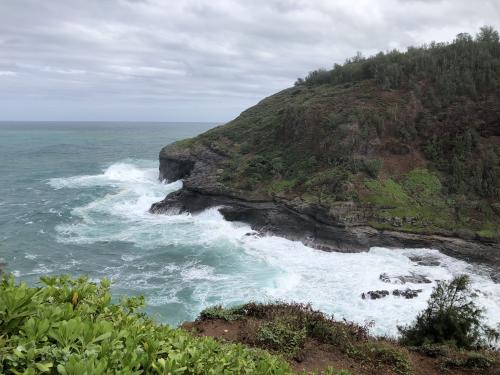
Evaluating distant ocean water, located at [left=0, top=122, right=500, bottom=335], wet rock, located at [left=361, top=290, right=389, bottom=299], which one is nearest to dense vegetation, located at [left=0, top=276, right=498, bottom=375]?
distant ocean water, located at [left=0, top=122, right=500, bottom=335]

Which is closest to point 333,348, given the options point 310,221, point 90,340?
point 90,340

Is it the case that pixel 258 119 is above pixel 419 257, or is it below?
above

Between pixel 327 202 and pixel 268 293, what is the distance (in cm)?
1127

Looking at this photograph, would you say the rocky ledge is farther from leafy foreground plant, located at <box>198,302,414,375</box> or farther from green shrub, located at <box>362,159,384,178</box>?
leafy foreground plant, located at <box>198,302,414,375</box>

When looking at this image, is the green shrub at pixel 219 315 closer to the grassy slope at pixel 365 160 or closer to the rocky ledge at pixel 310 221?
the rocky ledge at pixel 310 221

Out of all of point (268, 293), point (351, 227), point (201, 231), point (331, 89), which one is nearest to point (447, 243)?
point (351, 227)

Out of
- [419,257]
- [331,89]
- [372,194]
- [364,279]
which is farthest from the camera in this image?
[331,89]

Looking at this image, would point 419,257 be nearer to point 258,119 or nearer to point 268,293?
point 268,293

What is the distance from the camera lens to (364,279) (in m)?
26.7

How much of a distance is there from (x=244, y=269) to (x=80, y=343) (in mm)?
24654

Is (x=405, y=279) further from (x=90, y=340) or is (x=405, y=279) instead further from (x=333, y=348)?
(x=90, y=340)

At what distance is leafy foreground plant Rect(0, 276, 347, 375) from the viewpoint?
3619 mm

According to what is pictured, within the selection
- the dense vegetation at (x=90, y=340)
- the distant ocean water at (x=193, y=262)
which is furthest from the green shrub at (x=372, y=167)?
the dense vegetation at (x=90, y=340)

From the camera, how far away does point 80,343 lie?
13.0 ft
